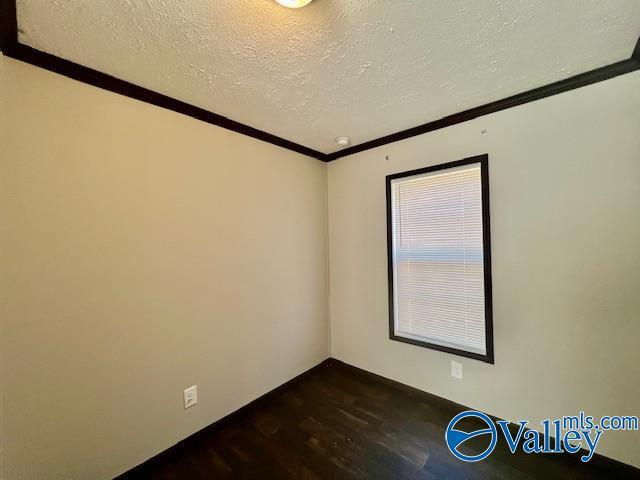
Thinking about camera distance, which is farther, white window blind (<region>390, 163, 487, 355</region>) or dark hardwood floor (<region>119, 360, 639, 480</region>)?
white window blind (<region>390, 163, 487, 355</region>)

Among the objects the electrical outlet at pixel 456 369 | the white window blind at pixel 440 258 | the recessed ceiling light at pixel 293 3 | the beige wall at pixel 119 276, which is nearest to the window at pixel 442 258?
the white window blind at pixel 440 258

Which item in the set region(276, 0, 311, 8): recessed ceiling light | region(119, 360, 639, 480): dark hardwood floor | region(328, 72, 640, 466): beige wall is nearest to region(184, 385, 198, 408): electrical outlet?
region(119, 360, 639, 480): dark hardwood floor

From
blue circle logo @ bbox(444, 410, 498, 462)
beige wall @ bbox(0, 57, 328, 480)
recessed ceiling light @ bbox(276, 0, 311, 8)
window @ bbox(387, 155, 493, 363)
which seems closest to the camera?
recessed ceiling light @ bbox(276, 0, 311, 8)

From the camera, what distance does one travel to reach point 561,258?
158 centimetres

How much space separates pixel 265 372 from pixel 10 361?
4.91 feet

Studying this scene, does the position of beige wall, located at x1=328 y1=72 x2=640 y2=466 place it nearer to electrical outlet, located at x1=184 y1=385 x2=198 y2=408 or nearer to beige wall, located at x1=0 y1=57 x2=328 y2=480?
beige wall, located at x1=0 y1=57 x2=328 y2=480

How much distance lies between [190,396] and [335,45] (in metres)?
2.27

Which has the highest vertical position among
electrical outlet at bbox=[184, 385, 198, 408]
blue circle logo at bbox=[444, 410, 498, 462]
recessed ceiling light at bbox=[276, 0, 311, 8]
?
recessed ceiling light at bbox=[276, 0, 311, 8]

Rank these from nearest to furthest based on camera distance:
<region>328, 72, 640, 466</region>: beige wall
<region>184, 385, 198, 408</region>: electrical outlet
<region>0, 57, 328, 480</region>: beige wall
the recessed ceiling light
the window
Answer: the recessed ceiling light, <region>0, 57, 328, 480</region>: beige wall, <region>328, 72, 640, 466</region>: beige wall, <region>184, 385, 198, 408</region>: electrical outlet, the window

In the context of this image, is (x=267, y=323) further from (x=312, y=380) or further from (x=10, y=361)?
(x=10, y=361)

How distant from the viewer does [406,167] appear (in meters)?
2.25

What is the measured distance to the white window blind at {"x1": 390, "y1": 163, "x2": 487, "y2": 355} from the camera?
190 centimetres

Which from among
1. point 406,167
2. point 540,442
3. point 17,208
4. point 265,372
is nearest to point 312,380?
point 265,372

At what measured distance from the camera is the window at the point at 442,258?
1873mm
